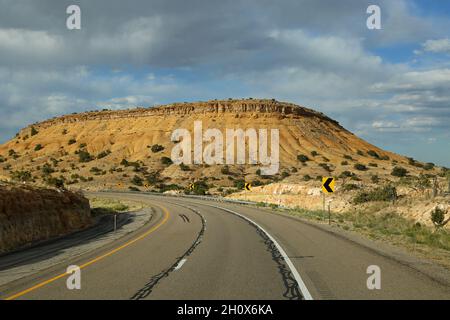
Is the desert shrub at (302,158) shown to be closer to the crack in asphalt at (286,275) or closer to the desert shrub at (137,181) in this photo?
the desert shrub at (137,181)

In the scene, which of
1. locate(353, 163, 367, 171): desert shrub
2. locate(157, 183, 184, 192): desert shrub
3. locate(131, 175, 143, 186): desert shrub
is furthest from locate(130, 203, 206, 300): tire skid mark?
locate(353, 163, 367, 171): desert shrub

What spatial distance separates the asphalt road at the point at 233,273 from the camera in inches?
332

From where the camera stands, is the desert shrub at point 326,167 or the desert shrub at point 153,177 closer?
the desert shrub at point 326,167

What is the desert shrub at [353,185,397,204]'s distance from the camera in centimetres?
3528

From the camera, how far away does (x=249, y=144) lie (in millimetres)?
100062

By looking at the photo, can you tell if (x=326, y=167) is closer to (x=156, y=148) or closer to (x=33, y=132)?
(x=156, y=148)

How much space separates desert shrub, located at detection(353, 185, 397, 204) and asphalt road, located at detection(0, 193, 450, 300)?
1991 centimetres

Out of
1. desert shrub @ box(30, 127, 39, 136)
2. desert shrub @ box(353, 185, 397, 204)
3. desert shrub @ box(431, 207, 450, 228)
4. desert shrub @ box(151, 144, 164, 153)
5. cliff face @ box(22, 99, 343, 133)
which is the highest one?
cliff face @ box(22, 99, 343, 133)

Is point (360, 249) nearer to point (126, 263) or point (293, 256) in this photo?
point (293, 256)

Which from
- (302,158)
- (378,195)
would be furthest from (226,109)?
(378,195)

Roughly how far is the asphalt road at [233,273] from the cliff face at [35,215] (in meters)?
5.19

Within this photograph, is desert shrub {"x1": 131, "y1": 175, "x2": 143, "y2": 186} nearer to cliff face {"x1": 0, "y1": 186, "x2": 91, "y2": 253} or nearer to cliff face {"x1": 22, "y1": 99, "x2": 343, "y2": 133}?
cliff face {"x1": 22, "y1": 99, "x2": 343, "y2": 133}

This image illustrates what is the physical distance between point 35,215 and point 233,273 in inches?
578

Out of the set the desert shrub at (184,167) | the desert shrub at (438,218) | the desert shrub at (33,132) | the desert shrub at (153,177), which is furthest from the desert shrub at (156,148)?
the desert shrub at (438,218)
